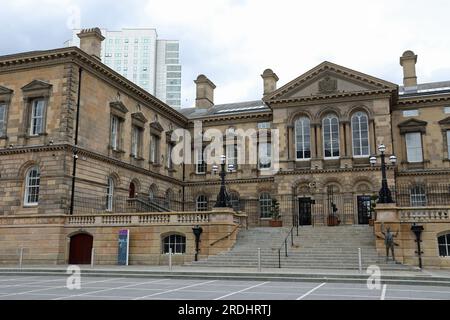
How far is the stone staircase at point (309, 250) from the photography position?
71.6ft

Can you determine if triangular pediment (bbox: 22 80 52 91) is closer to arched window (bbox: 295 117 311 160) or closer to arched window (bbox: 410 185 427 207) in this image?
arched window (bbox: 295 117 311 160)

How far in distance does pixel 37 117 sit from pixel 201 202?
1773 centimetres

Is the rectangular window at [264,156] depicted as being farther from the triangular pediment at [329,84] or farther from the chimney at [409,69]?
the chimney at [409,69]

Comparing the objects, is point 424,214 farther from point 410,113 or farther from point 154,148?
point 154,148

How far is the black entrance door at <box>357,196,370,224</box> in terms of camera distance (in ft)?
114

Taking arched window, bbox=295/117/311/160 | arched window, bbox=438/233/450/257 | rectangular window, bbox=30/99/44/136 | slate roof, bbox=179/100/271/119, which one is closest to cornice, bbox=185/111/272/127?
slate roof, bbox=179/100/271/119

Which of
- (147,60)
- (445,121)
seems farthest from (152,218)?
(147,60)

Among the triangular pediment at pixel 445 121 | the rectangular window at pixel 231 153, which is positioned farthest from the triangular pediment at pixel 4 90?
the triangular pediment at pixel 445 121

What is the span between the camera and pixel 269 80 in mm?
45250

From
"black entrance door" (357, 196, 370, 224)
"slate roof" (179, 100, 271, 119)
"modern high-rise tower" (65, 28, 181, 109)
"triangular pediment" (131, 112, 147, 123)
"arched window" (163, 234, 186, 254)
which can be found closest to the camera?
"arched window" (163, 234, 186, 254)

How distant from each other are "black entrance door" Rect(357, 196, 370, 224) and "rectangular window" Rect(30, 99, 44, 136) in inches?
897
